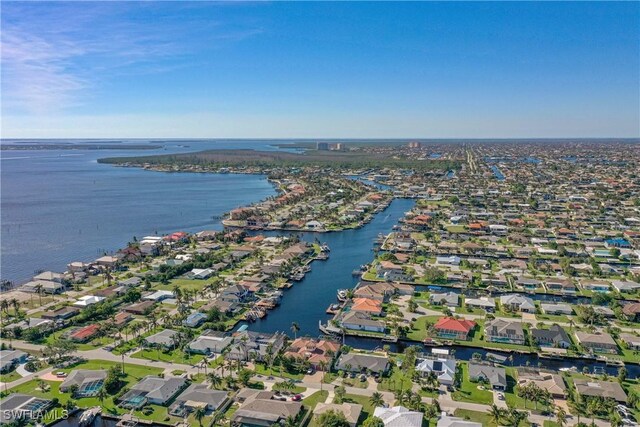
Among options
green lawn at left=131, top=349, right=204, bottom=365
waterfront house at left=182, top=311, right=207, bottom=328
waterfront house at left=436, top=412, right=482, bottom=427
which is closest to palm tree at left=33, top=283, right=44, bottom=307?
waterfront house at left=182, top=311, right=207, bottom=328

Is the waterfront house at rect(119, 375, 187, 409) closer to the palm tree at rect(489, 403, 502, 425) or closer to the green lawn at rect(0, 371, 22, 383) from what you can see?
the green lawn at rect(0, 371, 22, 383)

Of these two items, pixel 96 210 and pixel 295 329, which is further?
pixel 96 210

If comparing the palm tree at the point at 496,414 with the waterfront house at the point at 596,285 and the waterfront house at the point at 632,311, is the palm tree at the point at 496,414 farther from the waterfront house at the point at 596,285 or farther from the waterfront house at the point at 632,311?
the waterfront house at the point at 596,285

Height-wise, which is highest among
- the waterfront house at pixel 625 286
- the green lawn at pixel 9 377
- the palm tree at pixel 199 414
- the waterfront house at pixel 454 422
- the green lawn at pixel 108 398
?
the waterfront house at pixel 625 286

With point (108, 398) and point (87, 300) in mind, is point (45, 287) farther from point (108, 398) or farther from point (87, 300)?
point (108, 398)

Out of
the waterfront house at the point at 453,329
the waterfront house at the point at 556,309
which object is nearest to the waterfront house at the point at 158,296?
the waterfront house at the point at 453,329

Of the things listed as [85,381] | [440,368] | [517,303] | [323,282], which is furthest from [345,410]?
[323,282]
